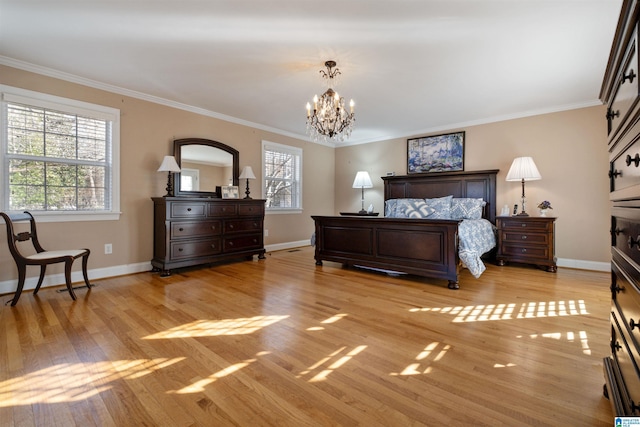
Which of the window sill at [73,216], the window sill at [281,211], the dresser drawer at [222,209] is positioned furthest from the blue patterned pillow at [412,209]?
the window sill at [73,216]

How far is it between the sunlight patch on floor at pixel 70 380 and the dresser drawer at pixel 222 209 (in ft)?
8.79

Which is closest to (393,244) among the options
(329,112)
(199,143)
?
(329,112)

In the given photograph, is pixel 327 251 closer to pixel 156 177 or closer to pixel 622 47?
pixel 156 177

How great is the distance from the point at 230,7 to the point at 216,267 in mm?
3217

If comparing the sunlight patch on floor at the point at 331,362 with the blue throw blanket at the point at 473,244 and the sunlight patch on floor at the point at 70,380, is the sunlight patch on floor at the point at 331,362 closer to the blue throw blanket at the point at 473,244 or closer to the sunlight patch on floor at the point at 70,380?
the sunlight patch on floor at the point at 70,380

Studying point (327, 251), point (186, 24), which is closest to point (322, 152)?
point (327, 251)

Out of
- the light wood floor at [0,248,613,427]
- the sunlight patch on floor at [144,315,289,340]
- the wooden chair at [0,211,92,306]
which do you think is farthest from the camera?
the wooden chair at [0,211,92,306]

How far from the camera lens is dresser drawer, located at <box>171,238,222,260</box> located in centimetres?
382

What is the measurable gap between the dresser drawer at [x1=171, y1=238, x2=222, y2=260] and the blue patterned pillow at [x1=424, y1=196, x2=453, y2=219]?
11.0 ft

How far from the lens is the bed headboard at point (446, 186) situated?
475cm

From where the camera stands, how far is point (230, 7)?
7.10 feet

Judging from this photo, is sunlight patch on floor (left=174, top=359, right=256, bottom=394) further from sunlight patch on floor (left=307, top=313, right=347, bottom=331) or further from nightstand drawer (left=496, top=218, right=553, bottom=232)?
nightstand drawer (left=496, top=218, right=553, bottom=232)

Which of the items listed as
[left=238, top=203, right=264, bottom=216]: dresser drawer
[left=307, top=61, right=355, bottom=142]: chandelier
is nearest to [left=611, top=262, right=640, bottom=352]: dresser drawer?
[left=307, top=61, right=355, bottom=142]: chandelier

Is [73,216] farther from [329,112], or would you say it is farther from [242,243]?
[329,112]
